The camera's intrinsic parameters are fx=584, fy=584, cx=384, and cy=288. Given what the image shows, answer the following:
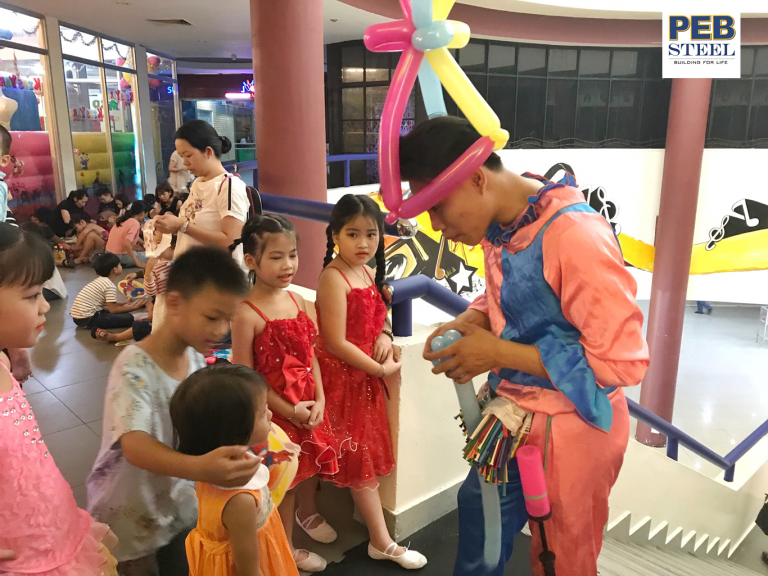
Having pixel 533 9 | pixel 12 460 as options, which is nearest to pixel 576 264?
pixel 12 460

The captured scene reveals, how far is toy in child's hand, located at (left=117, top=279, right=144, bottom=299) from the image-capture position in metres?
4.64

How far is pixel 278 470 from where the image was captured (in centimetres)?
132

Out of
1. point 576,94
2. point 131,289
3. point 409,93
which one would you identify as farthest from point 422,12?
point 576,94

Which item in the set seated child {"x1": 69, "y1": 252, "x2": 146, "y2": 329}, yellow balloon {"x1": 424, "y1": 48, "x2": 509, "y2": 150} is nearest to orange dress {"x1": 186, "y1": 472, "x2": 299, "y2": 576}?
yellow balloon {"x1": 424, "y1": 48, "x2": 509, "y2": 150}

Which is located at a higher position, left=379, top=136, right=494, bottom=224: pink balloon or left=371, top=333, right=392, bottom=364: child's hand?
left=379, top=136, right=494, bottom=224: pink balloon

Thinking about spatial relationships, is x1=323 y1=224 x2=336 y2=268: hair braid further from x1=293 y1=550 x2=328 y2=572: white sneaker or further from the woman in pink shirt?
the woman in pink shirt

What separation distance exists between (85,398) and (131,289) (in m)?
1.84

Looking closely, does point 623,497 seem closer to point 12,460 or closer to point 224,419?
point 224,419

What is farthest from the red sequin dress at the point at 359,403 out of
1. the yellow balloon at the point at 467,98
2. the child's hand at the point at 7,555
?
the child's hand at the point at 7,555

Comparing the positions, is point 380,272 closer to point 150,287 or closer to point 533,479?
point 533,479

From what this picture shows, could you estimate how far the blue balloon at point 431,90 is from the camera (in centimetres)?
119

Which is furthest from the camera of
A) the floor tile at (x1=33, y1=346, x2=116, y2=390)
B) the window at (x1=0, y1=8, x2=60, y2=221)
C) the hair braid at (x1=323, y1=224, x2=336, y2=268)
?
the window at (x1=0, y1=8, x2=60, y2=221)

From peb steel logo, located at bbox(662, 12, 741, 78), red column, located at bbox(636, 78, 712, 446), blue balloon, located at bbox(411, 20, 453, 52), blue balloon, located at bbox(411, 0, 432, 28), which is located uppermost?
peb steel logo, located at bbox(662, 12, 741, 78)

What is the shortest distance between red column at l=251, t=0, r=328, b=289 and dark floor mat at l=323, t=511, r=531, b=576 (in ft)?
6.96
